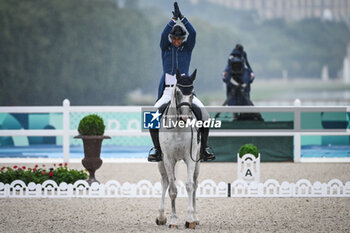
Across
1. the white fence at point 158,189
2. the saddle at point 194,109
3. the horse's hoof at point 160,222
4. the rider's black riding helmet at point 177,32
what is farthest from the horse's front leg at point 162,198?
the rider's black riding helmet at point 177,32

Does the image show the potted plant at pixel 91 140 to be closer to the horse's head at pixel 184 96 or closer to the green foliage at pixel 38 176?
the green foliage at pixel 38 176

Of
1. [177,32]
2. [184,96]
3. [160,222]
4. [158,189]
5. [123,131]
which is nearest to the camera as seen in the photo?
[184,96]

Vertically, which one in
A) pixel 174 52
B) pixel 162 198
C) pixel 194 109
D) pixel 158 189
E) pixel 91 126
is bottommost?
pixel 162 198

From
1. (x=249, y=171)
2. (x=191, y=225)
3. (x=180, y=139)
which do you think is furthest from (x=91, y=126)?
(x=191, y=225)

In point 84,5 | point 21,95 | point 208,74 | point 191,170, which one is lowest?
point 191,170

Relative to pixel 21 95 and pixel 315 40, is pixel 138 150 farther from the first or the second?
pixel 315 40

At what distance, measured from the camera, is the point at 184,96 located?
25.6 feet

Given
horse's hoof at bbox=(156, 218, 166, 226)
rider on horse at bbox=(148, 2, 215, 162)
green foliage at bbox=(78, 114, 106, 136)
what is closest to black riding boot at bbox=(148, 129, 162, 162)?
rider on horse at bbox=(148, 2, 215, 162)

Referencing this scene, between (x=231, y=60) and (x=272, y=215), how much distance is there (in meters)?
9.34

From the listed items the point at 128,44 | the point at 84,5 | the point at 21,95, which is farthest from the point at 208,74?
the point at 21,95

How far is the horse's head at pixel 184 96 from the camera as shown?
304 inches

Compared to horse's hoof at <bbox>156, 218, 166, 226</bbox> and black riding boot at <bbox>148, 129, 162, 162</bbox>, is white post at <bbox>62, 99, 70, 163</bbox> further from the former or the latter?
horse's hoof at <bbox>156, 218, 166, 226</bbox>

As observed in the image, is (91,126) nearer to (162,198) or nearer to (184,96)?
(162,198)

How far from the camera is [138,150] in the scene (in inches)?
846
